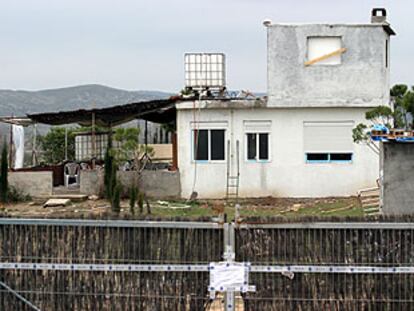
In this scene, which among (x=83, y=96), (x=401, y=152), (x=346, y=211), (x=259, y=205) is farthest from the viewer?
(x=83, y=96)

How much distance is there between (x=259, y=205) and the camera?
22812 millimetres

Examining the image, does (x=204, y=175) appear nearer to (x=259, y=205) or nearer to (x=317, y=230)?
(x=259, y=205)

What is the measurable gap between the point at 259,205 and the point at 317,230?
15.0 metres

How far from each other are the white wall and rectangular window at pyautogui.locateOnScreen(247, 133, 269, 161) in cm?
17

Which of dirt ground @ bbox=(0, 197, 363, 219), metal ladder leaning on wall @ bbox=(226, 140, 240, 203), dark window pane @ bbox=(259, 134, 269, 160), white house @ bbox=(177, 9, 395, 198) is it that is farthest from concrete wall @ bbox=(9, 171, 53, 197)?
dark window pane @ bbox=(259, 134, 269, 160)

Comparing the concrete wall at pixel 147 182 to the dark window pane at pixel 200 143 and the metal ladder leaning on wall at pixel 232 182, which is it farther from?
the metal ladder leaning on wall at pixel 232 182

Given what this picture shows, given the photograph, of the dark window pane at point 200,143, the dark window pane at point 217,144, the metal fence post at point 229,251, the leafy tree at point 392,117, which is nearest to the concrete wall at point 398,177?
the leafy tree at point 392,117

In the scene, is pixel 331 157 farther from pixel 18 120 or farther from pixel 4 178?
pixel 18 120

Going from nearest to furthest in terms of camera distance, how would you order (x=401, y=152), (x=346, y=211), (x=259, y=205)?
1. (x=401, y=152)
2. (x=346, y=211)
3. (x=259, y=205)

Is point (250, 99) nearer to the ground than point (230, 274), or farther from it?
farther from it

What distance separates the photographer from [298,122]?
2439 centimetres

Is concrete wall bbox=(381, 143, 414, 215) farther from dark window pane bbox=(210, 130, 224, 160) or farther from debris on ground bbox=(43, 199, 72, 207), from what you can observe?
debris on ground bbox=(43, 199, 72, 207)

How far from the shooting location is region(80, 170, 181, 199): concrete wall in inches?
953

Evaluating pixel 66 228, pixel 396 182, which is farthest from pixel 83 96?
pixel 66 228
